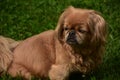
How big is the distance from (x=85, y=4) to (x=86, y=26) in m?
4.21

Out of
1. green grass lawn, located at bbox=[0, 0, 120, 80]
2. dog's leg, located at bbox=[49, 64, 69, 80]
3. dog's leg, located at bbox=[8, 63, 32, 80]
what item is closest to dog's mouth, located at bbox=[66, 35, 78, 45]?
dog's leg, located at bbox=[49, 64, 69, 80]

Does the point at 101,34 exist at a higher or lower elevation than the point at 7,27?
higher

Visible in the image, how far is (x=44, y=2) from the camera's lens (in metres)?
11.5

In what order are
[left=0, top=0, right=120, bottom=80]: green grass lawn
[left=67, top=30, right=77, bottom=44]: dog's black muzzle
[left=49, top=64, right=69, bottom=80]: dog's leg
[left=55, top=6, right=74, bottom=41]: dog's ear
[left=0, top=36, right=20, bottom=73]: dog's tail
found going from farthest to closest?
[left=0, top=0, right=120, bottom=80]: green grass lawn → [left=0, top=36, right=20, bottom=73]: dog's tail → [left=49, top=64, right=69, bottom=80]: dog's leg → [left=55, top=6, right=74, bottom=41]: dog's ear → [left=67, top=30, right=77, bottom=44]: dog's black muzzle

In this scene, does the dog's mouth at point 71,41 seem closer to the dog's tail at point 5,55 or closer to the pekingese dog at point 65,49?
the pekingese dog at point 65,49

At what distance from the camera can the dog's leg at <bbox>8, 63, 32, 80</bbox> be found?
767 centimetres

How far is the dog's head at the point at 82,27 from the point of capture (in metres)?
6.93

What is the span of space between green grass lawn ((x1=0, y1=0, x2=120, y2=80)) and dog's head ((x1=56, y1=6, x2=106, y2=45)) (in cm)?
158

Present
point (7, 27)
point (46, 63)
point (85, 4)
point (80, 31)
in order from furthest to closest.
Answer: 1. point (85, 4)
2. point (7, 27)
3. point (46, 63)
4. point (80, 31)

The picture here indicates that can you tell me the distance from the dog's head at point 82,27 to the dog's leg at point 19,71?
37.0 inches

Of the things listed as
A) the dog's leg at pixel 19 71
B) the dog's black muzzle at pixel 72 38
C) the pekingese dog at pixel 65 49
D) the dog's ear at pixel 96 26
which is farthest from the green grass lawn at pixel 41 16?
the dog's black muzzle at pixel 72 38

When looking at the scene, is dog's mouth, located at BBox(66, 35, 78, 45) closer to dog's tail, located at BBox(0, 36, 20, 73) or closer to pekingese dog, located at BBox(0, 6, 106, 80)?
pekingese dog, located at BBox(0, 6, 106, 80)

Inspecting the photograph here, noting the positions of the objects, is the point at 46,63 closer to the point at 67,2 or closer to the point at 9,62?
the point at 9,62

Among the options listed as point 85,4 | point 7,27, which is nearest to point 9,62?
point 7,27
